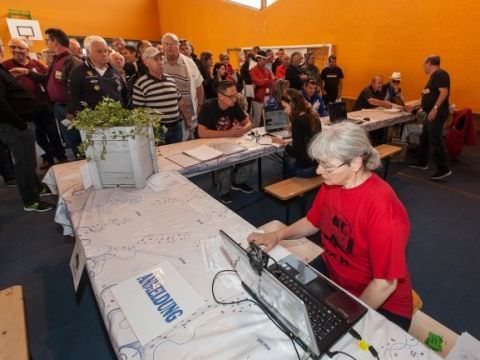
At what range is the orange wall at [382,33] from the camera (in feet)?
14.7

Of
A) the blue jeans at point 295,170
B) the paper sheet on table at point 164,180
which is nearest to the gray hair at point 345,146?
the paper sheet on table at point 164,180

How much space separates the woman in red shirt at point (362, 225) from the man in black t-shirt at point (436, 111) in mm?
3011

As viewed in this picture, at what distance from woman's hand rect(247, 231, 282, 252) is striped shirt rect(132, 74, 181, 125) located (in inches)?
76.4

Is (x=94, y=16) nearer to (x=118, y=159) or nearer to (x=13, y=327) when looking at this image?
(x=118, y=159)

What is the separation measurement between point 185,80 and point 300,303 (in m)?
3.38

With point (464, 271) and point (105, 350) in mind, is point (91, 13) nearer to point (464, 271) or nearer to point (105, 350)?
point (105, 350)

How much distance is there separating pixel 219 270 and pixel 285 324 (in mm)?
321

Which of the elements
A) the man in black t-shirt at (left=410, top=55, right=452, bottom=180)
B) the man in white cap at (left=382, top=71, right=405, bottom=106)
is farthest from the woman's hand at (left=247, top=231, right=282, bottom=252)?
the man in white cap at (left=382, top=71, right=405, bottom=106)

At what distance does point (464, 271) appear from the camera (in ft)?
6.55

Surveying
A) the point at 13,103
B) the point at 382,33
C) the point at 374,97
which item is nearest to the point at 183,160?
the point at 13,103

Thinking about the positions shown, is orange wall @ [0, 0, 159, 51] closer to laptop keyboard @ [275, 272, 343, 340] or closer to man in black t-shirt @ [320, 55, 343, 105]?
man in black t-shirt @ [320, 55, 343, 105]

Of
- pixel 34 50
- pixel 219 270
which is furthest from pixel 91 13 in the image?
pixel 219 270

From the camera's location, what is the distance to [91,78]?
2615mm

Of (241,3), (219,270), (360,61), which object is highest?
(241,3)
